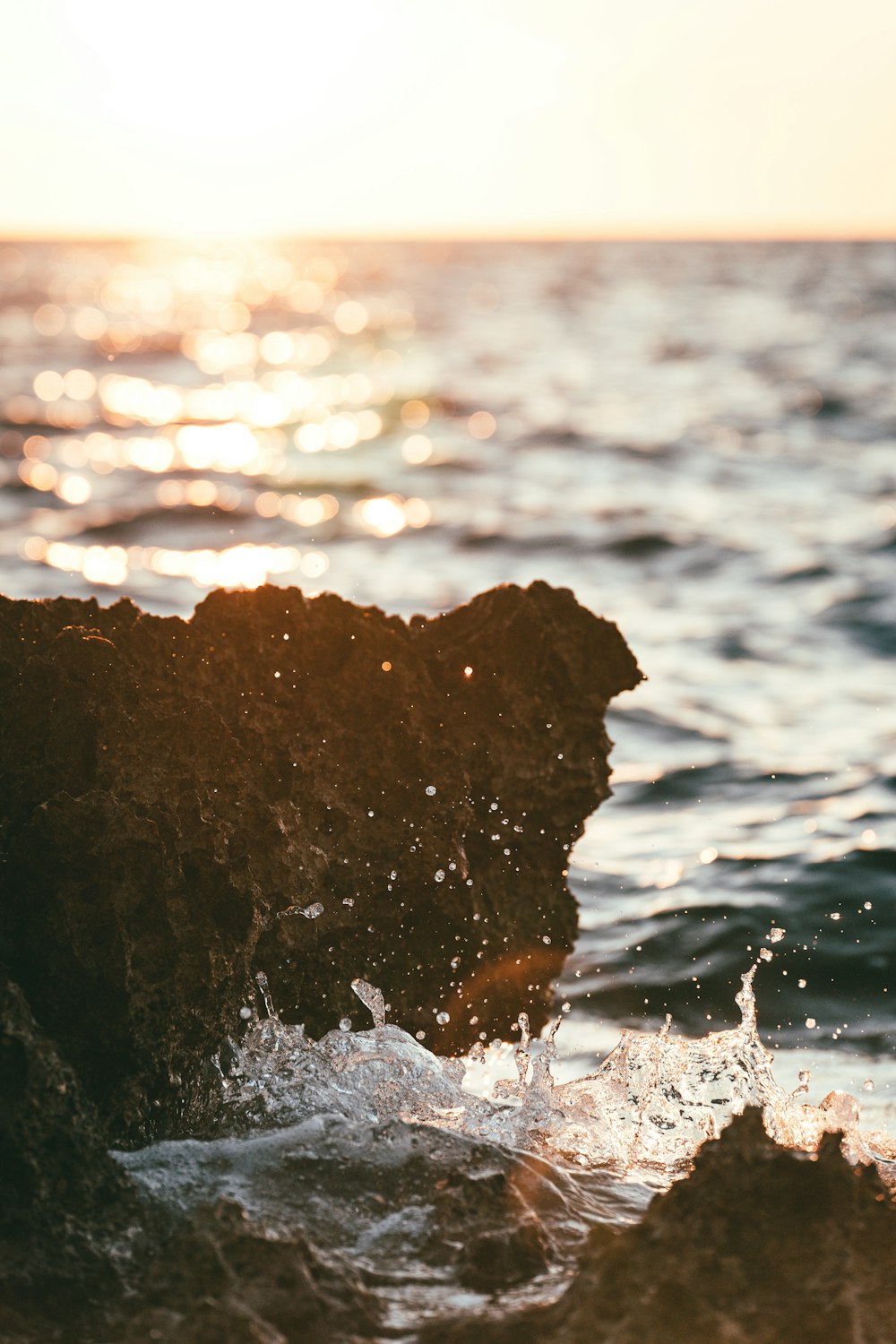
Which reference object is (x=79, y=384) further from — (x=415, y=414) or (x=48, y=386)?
(x=415, y=414)

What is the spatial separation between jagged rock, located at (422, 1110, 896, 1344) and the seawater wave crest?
71cm

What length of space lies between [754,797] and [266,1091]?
4.23 m

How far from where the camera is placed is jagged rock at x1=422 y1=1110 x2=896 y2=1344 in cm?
228

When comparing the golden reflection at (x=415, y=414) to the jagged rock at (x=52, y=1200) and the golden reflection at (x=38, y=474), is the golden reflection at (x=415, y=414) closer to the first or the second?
the golden reflection at (x=38, y=474)

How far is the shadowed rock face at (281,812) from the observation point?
3129 millimetres

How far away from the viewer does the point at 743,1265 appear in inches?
93.7

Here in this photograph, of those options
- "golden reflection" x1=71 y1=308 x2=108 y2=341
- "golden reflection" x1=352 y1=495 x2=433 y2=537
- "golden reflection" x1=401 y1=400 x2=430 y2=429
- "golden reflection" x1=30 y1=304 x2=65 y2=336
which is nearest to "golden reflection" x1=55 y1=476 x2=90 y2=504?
"golden reflection" x1=352 y1=495 x2=433 y2=537

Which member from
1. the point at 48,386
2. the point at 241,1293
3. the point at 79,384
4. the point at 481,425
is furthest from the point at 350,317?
the point at 241,1293

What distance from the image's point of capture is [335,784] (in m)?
3.81

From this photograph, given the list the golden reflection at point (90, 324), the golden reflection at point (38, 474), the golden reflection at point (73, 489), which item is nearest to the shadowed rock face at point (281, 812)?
the golden reflection at point (73, 489)

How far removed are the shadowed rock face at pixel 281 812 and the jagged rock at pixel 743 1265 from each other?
1.09m

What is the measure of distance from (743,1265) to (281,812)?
1.66 meters

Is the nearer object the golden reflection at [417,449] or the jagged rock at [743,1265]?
the jagged rock at [743,1265]

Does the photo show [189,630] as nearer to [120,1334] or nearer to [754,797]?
[120,1334]
